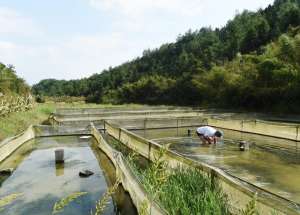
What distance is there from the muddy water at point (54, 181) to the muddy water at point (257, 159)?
271cm

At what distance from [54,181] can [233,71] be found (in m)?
23.6

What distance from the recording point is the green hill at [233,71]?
2132 cm

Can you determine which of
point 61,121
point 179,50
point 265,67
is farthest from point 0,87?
point 179,50

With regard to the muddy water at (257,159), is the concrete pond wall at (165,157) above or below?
above

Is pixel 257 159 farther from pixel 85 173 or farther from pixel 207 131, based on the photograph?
pixel 85 173

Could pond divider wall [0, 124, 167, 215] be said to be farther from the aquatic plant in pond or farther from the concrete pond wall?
the aquatic plant in pond

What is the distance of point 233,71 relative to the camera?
28.9 metres

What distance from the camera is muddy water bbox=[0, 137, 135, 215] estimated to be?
6.06 metres

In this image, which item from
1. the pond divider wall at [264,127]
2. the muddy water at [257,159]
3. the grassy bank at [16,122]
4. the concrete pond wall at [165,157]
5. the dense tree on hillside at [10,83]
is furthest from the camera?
the dense tree on hillside at [10,83]

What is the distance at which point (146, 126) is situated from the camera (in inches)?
639

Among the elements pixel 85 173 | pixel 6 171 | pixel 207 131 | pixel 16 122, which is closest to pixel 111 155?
pixel 85 173

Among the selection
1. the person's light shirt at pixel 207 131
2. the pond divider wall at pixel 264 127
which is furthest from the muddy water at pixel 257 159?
the person's light shirt at pixel 207 131

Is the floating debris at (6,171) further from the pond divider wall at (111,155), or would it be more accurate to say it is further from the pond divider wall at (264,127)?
the pond divider wall at (264,127)

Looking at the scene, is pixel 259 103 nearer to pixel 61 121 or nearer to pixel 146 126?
pixel 146 126
